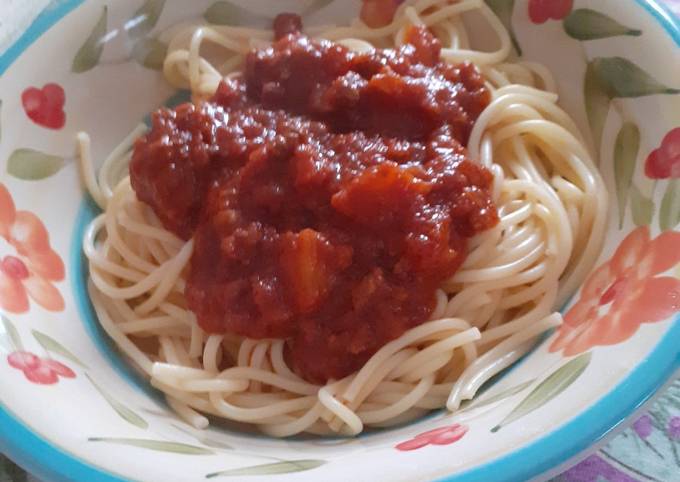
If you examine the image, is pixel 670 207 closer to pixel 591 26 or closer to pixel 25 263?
pixel 591 26

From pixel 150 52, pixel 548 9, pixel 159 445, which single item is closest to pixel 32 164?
pixel 150 52

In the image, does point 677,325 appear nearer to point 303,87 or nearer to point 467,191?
point 467,191

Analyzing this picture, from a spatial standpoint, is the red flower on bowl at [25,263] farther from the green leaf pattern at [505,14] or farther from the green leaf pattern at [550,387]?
the green leaf pattern at [505,14]

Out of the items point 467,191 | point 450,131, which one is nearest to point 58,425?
point 467,191

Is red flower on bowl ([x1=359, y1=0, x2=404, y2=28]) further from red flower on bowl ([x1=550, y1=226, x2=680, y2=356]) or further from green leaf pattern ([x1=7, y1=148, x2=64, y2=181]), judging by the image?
red flower on bowl ([x1=550, y1=226, x2=680, y2=356])

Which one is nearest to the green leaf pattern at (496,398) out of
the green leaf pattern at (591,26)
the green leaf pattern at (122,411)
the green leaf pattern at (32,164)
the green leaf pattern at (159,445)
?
the green leaf pattern at (159,445)
